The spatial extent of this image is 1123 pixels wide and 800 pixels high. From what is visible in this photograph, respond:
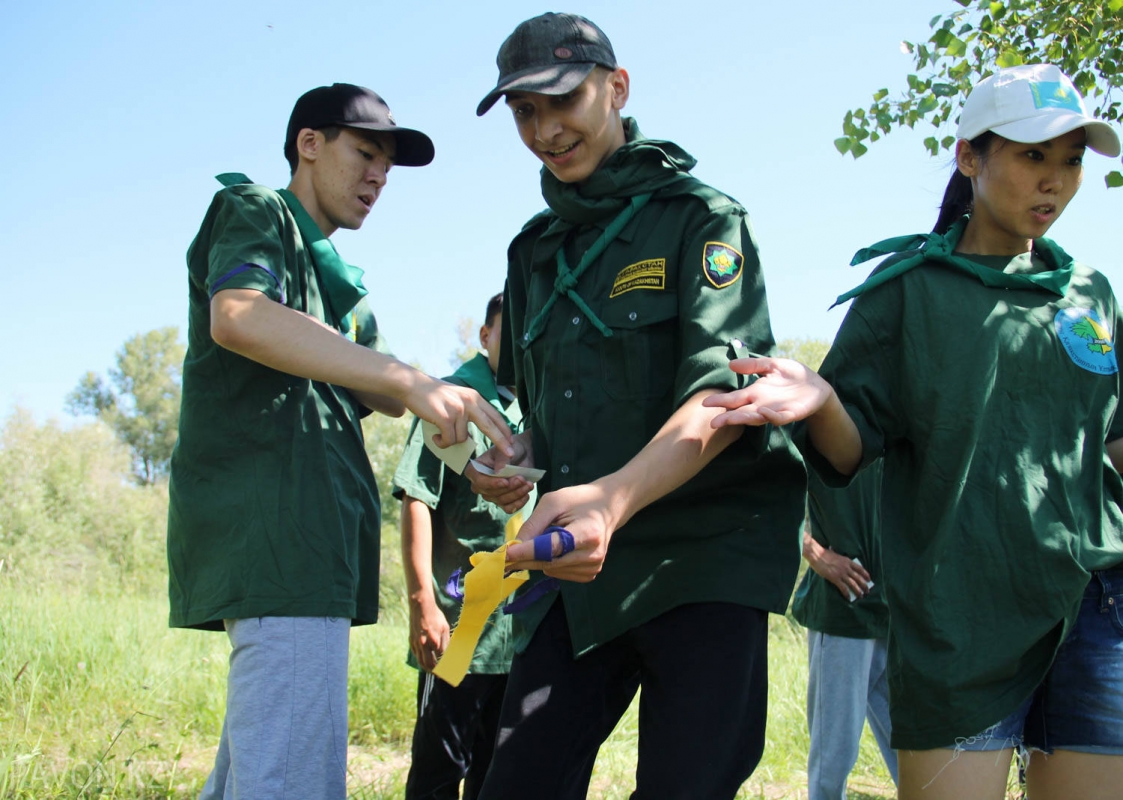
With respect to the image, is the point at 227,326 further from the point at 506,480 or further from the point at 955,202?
the point at 955,202

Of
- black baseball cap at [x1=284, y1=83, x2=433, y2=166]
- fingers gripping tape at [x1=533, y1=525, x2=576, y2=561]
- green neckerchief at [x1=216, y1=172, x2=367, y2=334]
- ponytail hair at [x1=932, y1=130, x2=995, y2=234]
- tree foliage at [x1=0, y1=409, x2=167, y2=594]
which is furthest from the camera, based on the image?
tree foliage at [x1=0, y1=409, x2=167, y2=594]

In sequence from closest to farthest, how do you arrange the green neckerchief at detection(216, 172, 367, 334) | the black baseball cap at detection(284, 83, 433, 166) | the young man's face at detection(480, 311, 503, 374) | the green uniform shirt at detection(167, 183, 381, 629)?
the green uniform shirt at detection(167, 183, 381, 629)
the green neckerchief at detection(216, 172, 367, 334)
the black baseball cap at detection(284, 83, 433, 166)
the young man's face at detection(480, 311, 503, 374)

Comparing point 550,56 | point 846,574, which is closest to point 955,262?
point 550,56

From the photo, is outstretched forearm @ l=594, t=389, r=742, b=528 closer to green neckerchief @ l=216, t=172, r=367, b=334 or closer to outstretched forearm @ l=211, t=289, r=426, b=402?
outstretched forearm @ l=211, t=289, r=426, b=402

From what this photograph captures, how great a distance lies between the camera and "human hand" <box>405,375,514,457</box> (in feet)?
8.02

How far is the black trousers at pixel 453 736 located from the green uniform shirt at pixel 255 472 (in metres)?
1.53

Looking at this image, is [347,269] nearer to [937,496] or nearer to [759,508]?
[759,508]

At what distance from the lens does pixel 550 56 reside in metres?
2.53

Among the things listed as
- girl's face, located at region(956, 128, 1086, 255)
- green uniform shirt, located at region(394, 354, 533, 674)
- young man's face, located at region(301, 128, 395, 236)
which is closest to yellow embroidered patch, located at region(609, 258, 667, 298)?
girl's face, located at region(956, 128, 1086, 255)

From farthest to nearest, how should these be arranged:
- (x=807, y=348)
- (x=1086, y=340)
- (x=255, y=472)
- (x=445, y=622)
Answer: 1. (x=807, y=348)
2. (x=445, y=622)
3. (x=255, y=472)
4. (x=1086, y=340)

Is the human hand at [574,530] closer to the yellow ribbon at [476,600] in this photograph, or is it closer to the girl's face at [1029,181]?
the yellow ribbon at [476,600]

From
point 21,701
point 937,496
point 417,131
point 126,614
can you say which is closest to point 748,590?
point 937,496

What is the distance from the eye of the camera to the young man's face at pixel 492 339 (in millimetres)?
4895

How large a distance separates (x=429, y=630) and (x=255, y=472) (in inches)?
71.3
